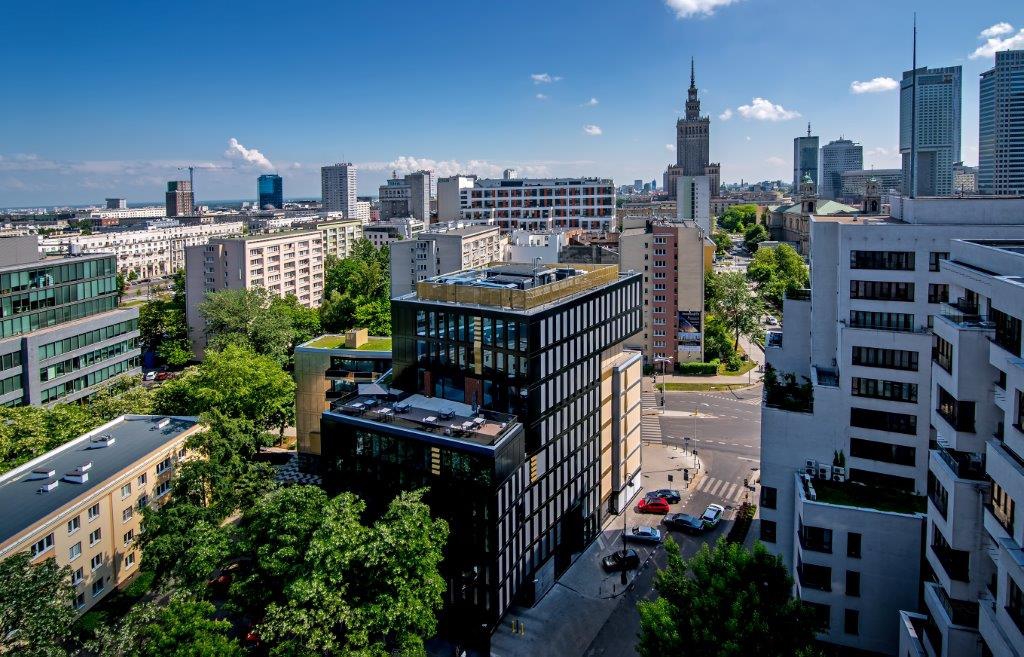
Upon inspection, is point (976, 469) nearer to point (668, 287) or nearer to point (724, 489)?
point (724, 489)

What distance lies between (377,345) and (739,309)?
206 ft

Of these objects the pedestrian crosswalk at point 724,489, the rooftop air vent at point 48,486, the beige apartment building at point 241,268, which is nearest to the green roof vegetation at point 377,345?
the rooftop air vent at point 48,486

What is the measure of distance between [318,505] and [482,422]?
10.4 m

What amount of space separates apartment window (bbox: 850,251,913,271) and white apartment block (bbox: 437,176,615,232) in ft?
386

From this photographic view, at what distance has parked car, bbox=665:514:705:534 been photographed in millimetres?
55031

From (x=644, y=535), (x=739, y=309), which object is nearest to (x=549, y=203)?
(x=739, y=309)

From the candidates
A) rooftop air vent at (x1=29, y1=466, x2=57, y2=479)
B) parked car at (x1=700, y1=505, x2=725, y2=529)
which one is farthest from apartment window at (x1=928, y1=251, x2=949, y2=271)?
rooftop air vent at (x1=29, y1=466, x2=57, y2=479)

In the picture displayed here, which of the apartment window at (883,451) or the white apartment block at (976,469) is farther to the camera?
the apartment window at (883,451)

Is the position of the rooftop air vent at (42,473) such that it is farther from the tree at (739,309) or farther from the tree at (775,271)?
the tree at (775,271)

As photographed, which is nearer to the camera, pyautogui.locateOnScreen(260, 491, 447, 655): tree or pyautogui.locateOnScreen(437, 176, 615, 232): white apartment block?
pyautogui.locateOnScreen(260, 491, 447, 655): tree

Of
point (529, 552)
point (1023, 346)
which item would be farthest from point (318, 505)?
point (1023, 346)

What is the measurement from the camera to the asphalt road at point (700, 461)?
44156 millimetres

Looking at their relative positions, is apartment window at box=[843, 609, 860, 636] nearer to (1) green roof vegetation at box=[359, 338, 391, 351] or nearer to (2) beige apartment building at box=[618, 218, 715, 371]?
(1) green roof vegetation at box=[359, 338, 391, 351]

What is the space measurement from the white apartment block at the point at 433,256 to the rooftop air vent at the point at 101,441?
58.6 m
